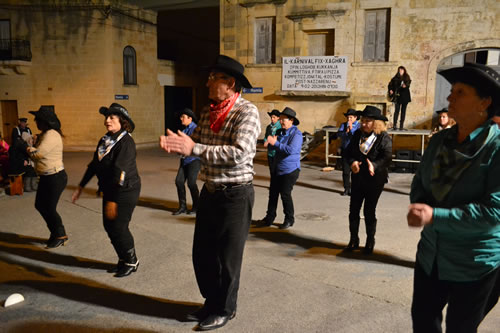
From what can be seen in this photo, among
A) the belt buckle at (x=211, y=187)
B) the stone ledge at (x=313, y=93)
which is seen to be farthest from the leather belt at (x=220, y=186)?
the stone ledge at (x=313, y=93)

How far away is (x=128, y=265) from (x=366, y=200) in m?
3.10

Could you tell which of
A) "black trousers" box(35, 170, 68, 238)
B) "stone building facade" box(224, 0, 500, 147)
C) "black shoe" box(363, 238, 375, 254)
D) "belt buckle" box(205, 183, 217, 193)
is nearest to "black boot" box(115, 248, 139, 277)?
"black trousers" box(35, 170, 68, 238)

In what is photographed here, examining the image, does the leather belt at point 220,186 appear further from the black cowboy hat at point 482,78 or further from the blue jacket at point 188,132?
the blue jacket at point 188,132

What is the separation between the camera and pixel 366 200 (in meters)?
5.45

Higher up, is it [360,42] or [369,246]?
[360,42]

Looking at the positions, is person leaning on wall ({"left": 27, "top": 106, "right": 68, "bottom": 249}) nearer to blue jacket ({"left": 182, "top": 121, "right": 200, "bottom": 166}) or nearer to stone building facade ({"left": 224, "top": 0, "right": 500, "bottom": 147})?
blue jacket ({"left": 182, "top": 121, "right": 200, "bottom": 166})

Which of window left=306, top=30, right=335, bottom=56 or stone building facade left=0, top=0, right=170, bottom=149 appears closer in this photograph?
window left=306, top=30, right=335, bottom=56

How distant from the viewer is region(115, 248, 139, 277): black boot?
4.80m

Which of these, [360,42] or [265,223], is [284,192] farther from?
[360,42]

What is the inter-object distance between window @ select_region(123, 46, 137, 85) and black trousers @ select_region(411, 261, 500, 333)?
792 inches

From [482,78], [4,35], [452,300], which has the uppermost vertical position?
[4,35]

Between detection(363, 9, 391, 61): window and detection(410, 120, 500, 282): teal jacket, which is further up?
detection(363, 9, 391, 61): window

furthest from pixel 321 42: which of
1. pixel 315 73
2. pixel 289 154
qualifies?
pixel 289 154

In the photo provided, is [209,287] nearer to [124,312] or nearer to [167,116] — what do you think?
[124,312]
